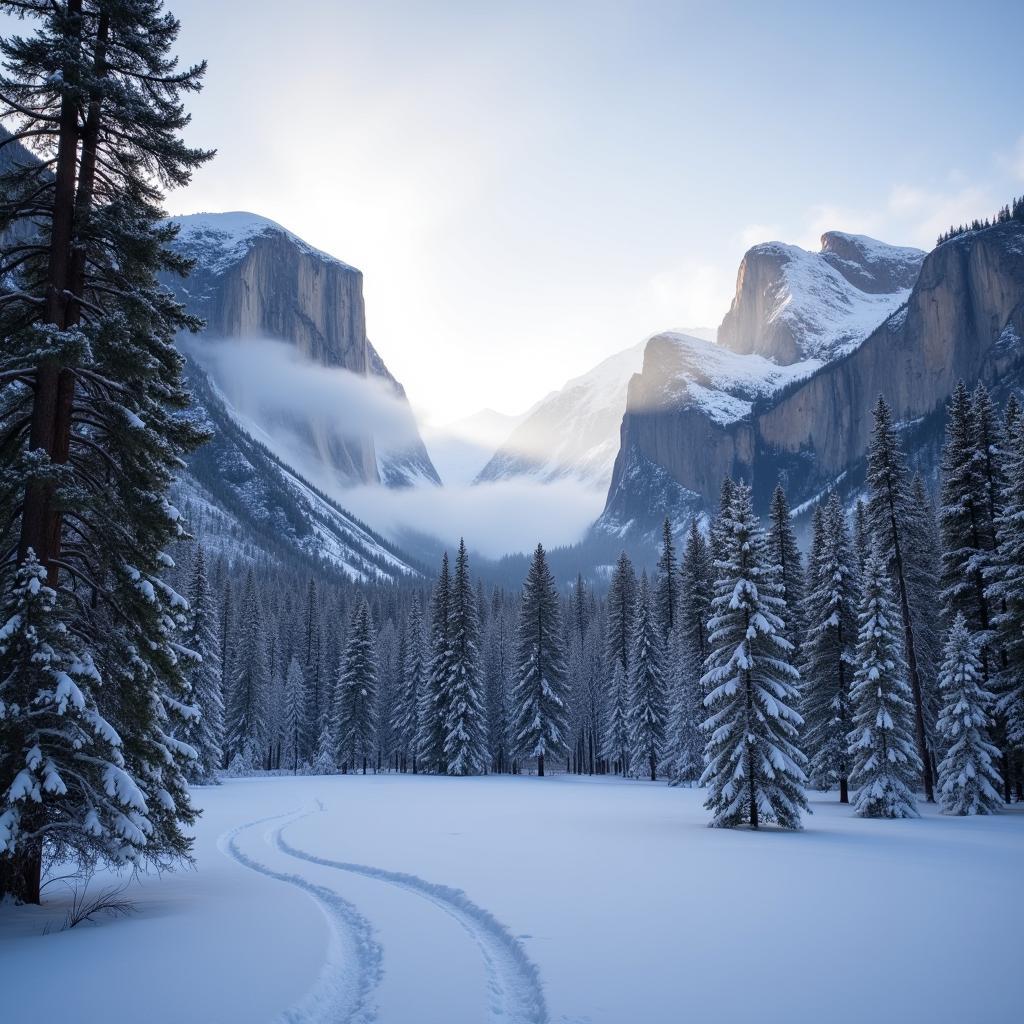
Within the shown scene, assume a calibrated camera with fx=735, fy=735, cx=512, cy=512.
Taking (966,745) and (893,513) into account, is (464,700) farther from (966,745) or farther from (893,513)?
(966,745)

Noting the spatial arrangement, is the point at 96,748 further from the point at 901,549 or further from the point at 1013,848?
the point at 901,549

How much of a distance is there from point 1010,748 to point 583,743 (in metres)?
57.7

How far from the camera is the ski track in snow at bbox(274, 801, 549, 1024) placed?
25.6 feet

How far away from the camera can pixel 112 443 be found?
12414 millimetres

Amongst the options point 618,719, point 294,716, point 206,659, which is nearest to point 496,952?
point 206,659

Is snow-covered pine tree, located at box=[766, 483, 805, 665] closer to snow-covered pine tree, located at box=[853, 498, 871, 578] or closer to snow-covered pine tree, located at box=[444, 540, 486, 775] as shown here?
snow-covered pine tree, located at box=[853, 498, 871, 578]

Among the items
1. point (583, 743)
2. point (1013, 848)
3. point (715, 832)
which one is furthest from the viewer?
point (583, 743)

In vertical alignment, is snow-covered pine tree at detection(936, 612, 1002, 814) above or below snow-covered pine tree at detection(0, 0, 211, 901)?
below

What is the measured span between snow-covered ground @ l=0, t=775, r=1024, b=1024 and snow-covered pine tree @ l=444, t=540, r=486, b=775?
1307 inches

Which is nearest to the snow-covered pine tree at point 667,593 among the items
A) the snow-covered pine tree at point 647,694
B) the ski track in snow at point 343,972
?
the snow-covered pine tree at point 647,694

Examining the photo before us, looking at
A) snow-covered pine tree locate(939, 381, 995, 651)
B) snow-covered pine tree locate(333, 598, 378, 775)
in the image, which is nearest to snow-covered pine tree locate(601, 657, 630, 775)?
snow-covered pine tree locate(333, 598, 378, 775)

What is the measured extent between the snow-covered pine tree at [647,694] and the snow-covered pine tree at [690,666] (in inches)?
79.6

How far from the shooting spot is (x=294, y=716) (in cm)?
7625

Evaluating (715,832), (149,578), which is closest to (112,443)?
(149,578)
